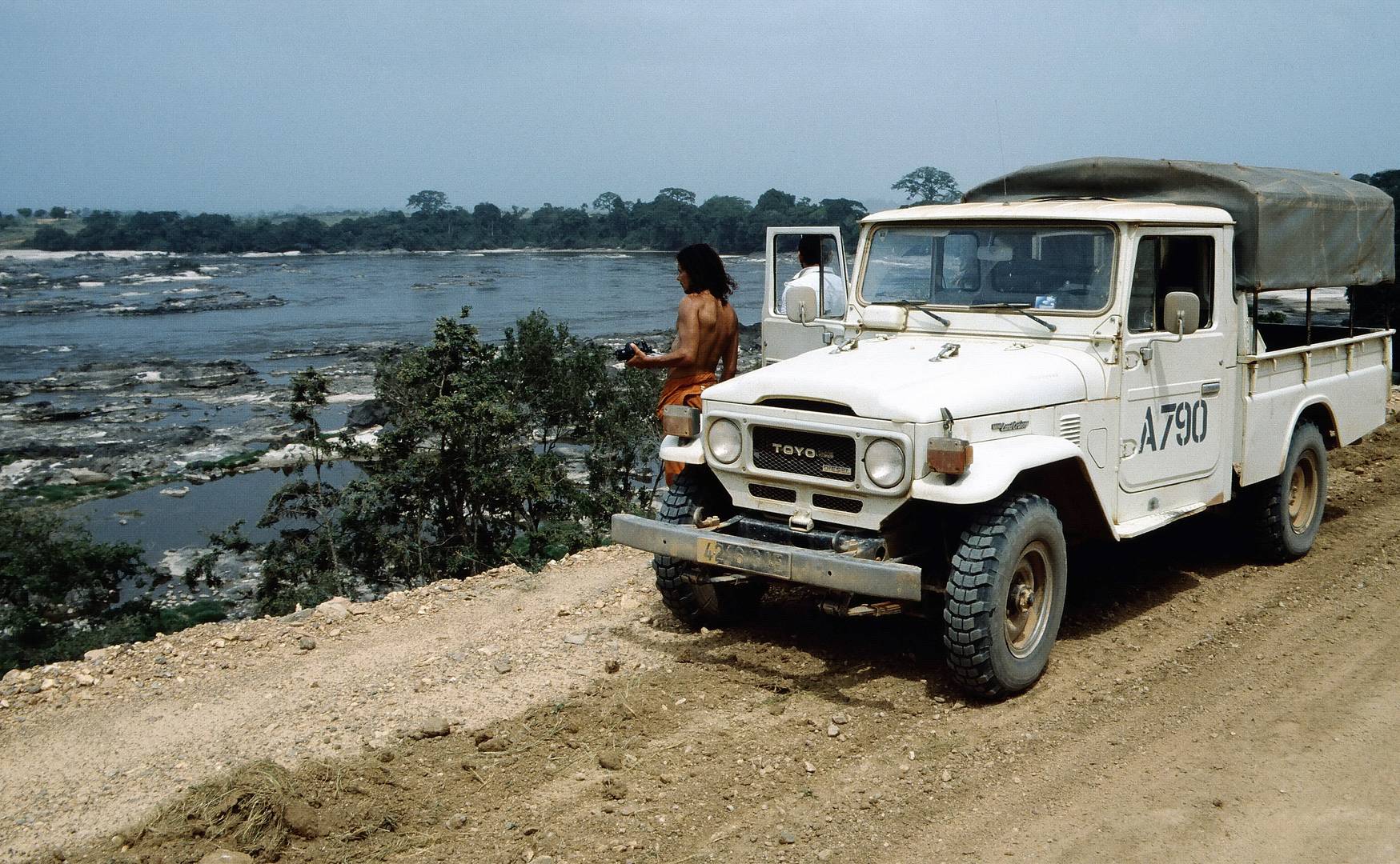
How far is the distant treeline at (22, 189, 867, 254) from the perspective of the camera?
97.9 metres

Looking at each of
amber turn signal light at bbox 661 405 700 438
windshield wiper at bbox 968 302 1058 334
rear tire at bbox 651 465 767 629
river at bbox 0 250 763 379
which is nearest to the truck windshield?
windshield wiper at bbox 968 302 1058 334

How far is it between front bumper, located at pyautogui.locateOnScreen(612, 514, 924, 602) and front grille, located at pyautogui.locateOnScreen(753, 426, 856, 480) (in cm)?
36

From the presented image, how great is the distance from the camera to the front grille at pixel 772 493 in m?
5.75

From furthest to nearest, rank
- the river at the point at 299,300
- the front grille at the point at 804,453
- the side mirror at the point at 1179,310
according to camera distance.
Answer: the river at the point at 299,300, the side mirror at the point at 1179,310, the front grille at the point at 804,453

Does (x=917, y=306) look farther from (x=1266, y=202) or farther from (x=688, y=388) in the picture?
(x=1266, y=202)

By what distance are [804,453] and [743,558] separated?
1.88ft

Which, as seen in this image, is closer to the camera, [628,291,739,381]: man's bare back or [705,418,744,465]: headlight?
[705,418,744,465]: headlight

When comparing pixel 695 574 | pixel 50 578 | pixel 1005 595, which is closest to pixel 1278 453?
pixel 1005 595

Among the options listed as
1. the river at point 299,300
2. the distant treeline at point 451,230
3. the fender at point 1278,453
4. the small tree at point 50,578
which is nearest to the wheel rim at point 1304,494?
the fender at point 1278,453

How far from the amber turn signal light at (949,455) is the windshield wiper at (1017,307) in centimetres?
133

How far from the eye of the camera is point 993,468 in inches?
209

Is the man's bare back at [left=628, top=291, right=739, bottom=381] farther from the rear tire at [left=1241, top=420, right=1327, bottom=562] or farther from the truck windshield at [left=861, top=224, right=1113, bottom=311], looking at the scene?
the rear tire at [left=1241, top=420, right=1327, bottom=562]

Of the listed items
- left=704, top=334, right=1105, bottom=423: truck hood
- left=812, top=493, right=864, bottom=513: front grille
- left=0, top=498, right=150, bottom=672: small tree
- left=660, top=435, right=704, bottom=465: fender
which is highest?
left=704, top=334, right=1105, bottom=423: truck hood

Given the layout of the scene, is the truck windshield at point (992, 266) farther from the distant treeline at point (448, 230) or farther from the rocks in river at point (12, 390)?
the distant treeline at point (448, 230)
